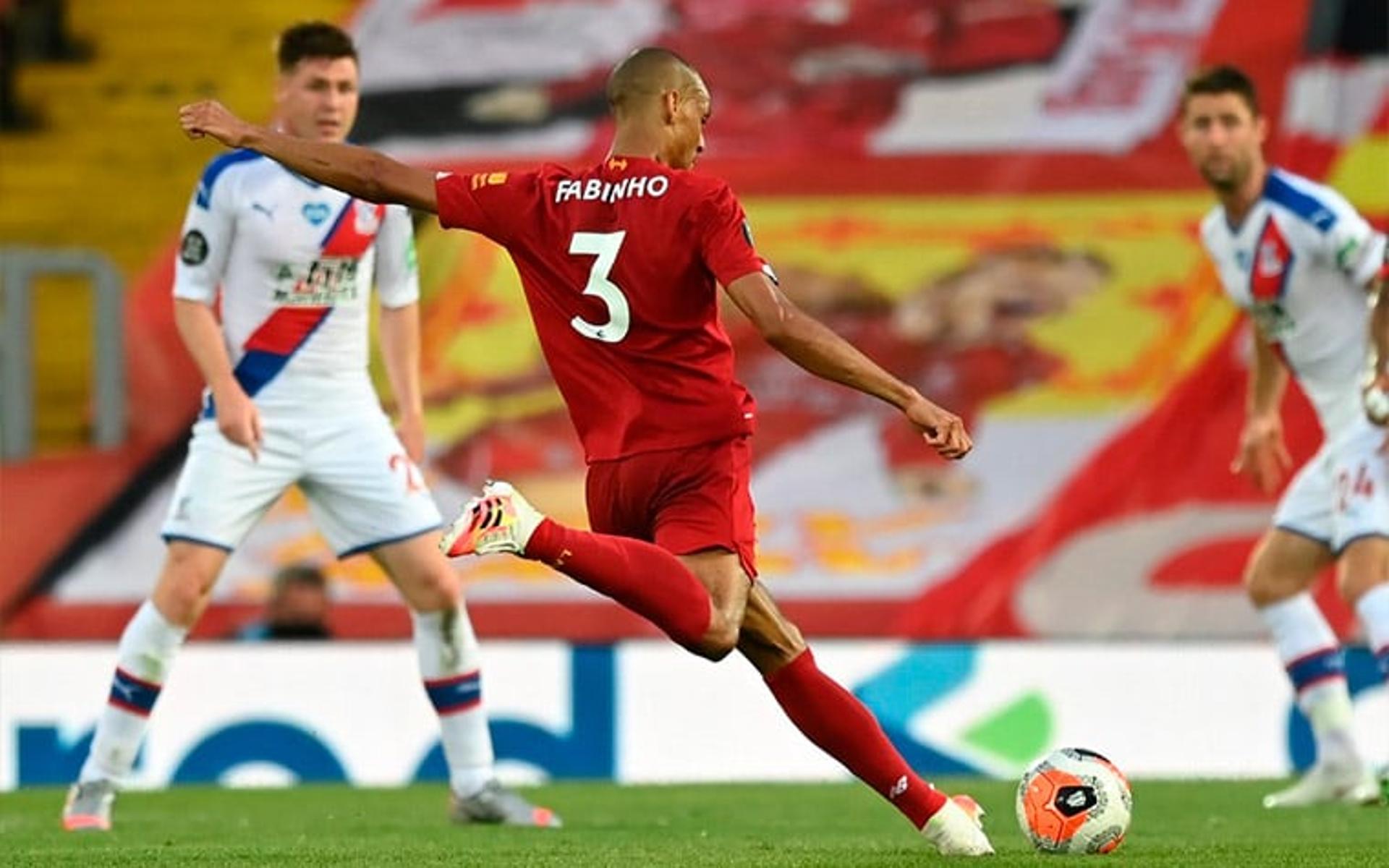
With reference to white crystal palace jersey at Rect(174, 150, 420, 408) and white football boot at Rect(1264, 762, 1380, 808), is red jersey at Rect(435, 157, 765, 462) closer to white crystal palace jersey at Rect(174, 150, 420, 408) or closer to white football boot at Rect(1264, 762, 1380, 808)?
white crystal palace jersey at Rect(174, 150, 420, 408)

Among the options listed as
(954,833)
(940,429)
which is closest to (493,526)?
(940,429)

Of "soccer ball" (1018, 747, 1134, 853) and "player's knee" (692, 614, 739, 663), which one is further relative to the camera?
"soccer ball" (1018, 747, 1134, 853)

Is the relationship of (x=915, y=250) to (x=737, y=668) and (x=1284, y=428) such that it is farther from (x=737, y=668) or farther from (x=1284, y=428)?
(x=737, y=668)

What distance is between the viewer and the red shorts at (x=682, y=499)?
6395 mm

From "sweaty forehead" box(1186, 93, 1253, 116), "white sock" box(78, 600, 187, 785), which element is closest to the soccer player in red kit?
"white sock" box(78, 600, 187, 785)

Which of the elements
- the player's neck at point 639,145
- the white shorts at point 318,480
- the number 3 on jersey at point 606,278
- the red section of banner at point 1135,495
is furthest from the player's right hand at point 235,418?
the red section of banner at point 1135,495

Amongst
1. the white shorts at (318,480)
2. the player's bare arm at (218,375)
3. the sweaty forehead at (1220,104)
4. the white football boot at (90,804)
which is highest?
the sweaty forehead at (1220,104)

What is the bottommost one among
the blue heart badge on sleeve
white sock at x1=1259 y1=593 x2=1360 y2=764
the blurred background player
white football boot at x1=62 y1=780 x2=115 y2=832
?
the blurred background player

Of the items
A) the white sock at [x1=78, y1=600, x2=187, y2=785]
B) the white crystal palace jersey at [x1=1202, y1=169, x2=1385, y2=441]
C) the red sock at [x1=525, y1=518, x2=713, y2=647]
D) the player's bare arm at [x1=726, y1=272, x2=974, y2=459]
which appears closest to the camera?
the player's bare arm at [x1=726, y1=272, x2=974, y2=459]

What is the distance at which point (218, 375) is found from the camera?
7.84 meters

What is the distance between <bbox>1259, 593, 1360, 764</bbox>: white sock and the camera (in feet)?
29.7

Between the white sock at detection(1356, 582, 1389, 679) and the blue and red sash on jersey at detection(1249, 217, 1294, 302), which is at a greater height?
the blue and red sash on jersey at detection(1249, 217, 1294, 302)

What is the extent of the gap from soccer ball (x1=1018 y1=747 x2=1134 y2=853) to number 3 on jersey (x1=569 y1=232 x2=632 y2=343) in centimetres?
141

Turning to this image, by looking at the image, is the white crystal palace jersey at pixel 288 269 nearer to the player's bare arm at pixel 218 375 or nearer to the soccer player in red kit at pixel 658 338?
the player's bare arm at pixel 218 375
